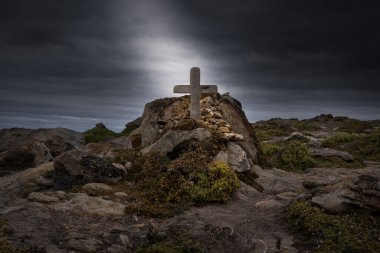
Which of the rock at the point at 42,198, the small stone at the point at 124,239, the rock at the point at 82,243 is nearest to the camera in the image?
the rock at the point at 82,243

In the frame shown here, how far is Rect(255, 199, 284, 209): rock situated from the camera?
48.1 ft

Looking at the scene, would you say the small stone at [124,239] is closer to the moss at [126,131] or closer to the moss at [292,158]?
the moss at [292,158]

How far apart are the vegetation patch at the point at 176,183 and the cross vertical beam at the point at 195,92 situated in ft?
13.0

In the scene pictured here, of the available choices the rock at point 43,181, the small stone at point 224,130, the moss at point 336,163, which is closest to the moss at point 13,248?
the rock at point 43,181

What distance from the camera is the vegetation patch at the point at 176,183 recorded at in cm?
1447

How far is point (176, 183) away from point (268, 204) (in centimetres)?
380

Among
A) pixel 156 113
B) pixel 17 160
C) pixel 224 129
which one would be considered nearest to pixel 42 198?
pixel 17 160

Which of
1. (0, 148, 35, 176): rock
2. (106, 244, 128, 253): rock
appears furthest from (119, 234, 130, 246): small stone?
(0, 148, 35, 176): rock

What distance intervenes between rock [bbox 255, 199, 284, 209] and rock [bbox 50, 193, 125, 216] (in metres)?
5.14

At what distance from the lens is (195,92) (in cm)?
2222

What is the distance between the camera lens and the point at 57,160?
17188mm

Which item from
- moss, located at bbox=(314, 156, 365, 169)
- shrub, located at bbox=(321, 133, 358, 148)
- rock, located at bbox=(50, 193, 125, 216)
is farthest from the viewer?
shrub, located at bbox=(321, 133, 358, 148)

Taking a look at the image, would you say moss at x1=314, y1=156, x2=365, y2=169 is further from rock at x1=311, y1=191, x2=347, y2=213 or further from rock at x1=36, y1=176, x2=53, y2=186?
rock at x1=36, y1=176, x2=53, y2=186

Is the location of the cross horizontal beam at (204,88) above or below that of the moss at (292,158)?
above
